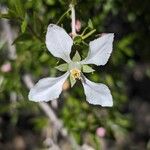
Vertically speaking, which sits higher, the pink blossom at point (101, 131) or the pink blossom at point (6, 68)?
the pink blossom at point (6, 68)

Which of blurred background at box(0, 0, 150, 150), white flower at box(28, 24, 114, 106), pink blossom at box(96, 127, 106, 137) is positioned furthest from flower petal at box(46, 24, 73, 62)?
pink blossom at box(96, 127, 106, 137)

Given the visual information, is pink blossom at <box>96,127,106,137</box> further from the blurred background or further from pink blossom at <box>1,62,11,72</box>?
pink blossom at <box>1,62,11,72</box>

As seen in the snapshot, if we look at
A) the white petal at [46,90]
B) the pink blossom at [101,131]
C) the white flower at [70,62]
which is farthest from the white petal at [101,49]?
the pink blossom at [101,131]

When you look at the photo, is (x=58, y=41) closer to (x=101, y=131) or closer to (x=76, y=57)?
(x=76, y=57)

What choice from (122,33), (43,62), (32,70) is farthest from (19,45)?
(122,33)

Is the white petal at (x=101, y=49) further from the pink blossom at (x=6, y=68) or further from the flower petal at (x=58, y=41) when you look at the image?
the pink blossom at (x=6, y=68)

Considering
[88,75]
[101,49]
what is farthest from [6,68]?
[101,49]

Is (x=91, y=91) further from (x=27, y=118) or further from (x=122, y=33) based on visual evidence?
(x=27, y=118)

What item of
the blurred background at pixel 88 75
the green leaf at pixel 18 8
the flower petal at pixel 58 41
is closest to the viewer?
the flower petal at pixel 58 41
